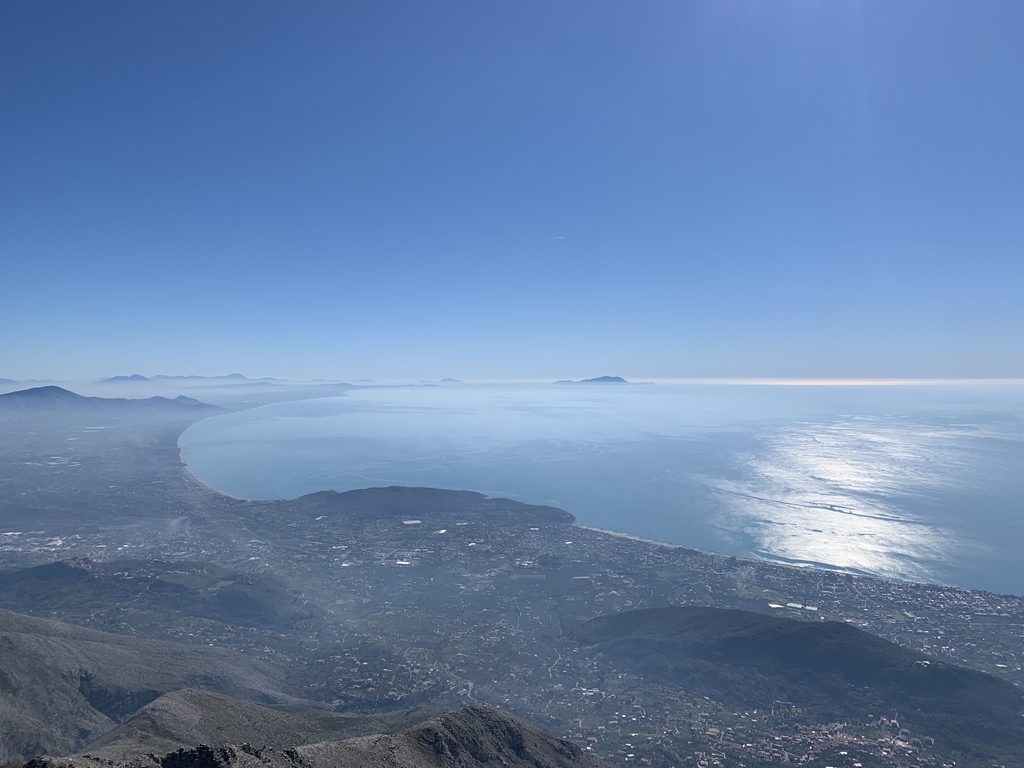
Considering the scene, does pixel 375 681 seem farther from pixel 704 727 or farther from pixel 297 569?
pixel 297 569

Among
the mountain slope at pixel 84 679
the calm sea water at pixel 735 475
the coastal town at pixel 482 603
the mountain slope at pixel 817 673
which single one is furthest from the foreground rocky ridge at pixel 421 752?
the calm sea water at pixel 735 475

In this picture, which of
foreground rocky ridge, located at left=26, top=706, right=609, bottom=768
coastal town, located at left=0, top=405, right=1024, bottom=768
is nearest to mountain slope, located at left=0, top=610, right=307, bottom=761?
coastal town, located at left=0, top=405, right=1024, bottom=768

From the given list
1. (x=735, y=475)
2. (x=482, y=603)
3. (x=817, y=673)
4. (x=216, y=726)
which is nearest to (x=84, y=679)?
(x=216, y=726)

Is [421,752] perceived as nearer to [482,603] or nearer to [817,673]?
[482,603]

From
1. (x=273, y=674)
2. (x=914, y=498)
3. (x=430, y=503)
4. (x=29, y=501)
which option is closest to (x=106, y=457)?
(x=29, y=501)

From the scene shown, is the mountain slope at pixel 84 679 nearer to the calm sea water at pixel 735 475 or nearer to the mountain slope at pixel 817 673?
the mountain slope at pixel 817 673

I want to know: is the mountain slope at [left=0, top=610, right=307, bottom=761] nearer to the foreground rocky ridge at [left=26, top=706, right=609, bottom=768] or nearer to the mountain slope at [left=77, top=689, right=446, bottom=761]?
the mountain slope at [left=77, top=689, right=446, bottom=761]

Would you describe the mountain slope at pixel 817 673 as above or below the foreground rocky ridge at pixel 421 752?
below

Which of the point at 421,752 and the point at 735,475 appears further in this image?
the point at 735,475
